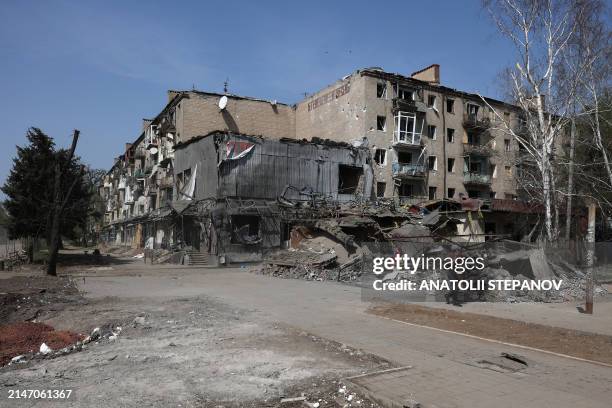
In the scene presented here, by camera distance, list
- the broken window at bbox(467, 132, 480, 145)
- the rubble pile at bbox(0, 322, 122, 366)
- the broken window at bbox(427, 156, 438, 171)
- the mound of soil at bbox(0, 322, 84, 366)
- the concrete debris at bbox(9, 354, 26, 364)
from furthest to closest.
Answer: the broken window at bbox(467, 132, 480, 145) → the broken window at bbox(427, 156, 438, 171) → the mound of soil at bbox(0, 322, 84, 366) → the rubble pile at bbox(0, 322, 122, 366) → the concrete debris at bbox(9, 354, 26, 364)

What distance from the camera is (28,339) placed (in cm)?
921

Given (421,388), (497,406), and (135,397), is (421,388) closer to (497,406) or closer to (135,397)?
(497,406)

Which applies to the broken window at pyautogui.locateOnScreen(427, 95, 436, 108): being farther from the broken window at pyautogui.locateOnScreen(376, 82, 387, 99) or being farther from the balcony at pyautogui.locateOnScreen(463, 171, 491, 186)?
the balcony at pyautogui.locateOnScreen(463, 171, 491, 186)

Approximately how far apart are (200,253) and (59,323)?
2334 cm

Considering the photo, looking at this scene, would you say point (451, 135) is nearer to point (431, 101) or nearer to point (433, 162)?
point (433, 162)

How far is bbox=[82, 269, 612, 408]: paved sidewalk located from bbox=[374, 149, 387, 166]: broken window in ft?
88.3

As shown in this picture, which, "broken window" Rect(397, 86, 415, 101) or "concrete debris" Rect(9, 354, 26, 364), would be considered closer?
"concrete debris" Rect(9, 354, 26, 364)

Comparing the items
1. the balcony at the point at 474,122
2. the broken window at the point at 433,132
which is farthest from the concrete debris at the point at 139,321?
the balcony at the point at 474,122

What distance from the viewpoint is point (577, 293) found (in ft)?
55.0

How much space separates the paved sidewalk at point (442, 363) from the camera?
5.87 m

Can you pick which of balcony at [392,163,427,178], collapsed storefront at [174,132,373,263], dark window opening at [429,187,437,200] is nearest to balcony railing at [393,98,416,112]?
balcony at [392,163,427,178]

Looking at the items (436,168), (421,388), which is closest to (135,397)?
(421,388)

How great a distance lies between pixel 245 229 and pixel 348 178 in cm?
1135

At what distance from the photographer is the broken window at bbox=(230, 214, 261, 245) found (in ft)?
112
